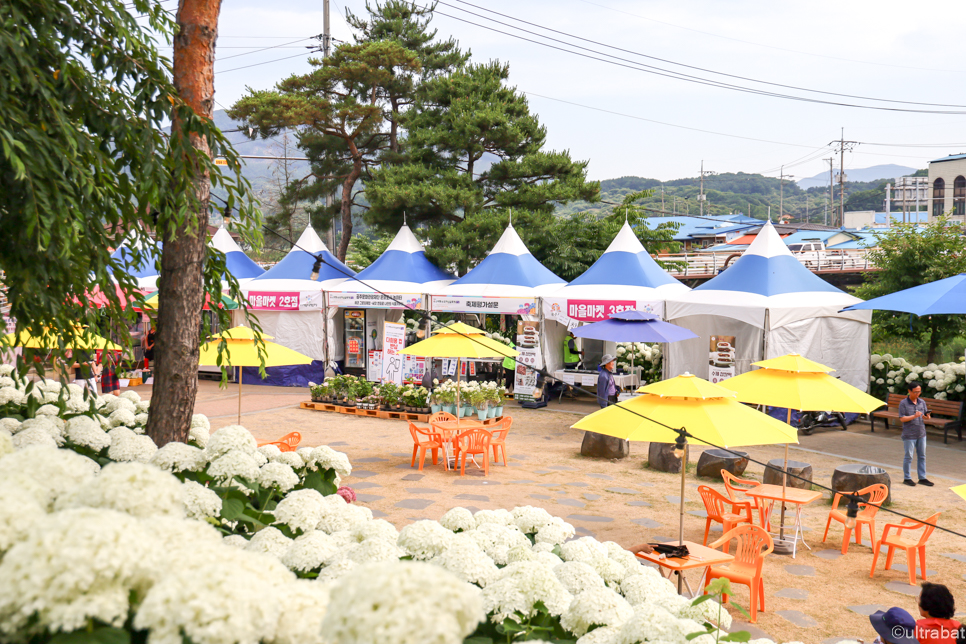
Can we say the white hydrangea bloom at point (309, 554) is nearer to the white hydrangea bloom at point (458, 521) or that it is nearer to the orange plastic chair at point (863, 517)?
the white hydrangea bloom at point (458, 521)


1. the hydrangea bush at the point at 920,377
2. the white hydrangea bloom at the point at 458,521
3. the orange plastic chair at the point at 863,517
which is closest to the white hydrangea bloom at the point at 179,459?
the white hydrangea bloom at the point at 458,521

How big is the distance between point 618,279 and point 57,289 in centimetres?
1338

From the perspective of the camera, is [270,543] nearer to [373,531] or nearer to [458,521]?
[373,531]

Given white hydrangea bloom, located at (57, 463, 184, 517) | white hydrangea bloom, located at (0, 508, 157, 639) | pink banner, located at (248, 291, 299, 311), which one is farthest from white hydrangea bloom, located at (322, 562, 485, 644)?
pink banner, located at (248, 291, 299, 311)

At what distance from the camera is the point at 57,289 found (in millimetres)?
3752

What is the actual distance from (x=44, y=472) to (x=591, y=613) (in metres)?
1.73

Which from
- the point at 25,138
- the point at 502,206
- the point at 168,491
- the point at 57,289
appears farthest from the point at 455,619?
the point at 502,206

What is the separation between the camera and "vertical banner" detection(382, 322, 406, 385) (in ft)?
55.6

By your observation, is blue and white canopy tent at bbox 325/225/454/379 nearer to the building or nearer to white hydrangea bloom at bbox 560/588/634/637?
white hydrangea bloom at bbox 560/588/634/637

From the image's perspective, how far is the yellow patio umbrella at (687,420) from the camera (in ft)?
18.9

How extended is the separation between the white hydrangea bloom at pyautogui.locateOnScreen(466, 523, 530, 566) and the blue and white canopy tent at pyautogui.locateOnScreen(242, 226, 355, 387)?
622 inches

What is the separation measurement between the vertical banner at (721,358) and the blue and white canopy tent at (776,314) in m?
0.02

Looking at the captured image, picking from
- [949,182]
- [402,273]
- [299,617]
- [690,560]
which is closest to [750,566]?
[690,560]

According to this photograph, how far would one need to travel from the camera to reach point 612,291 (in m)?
Answer: 15.7
